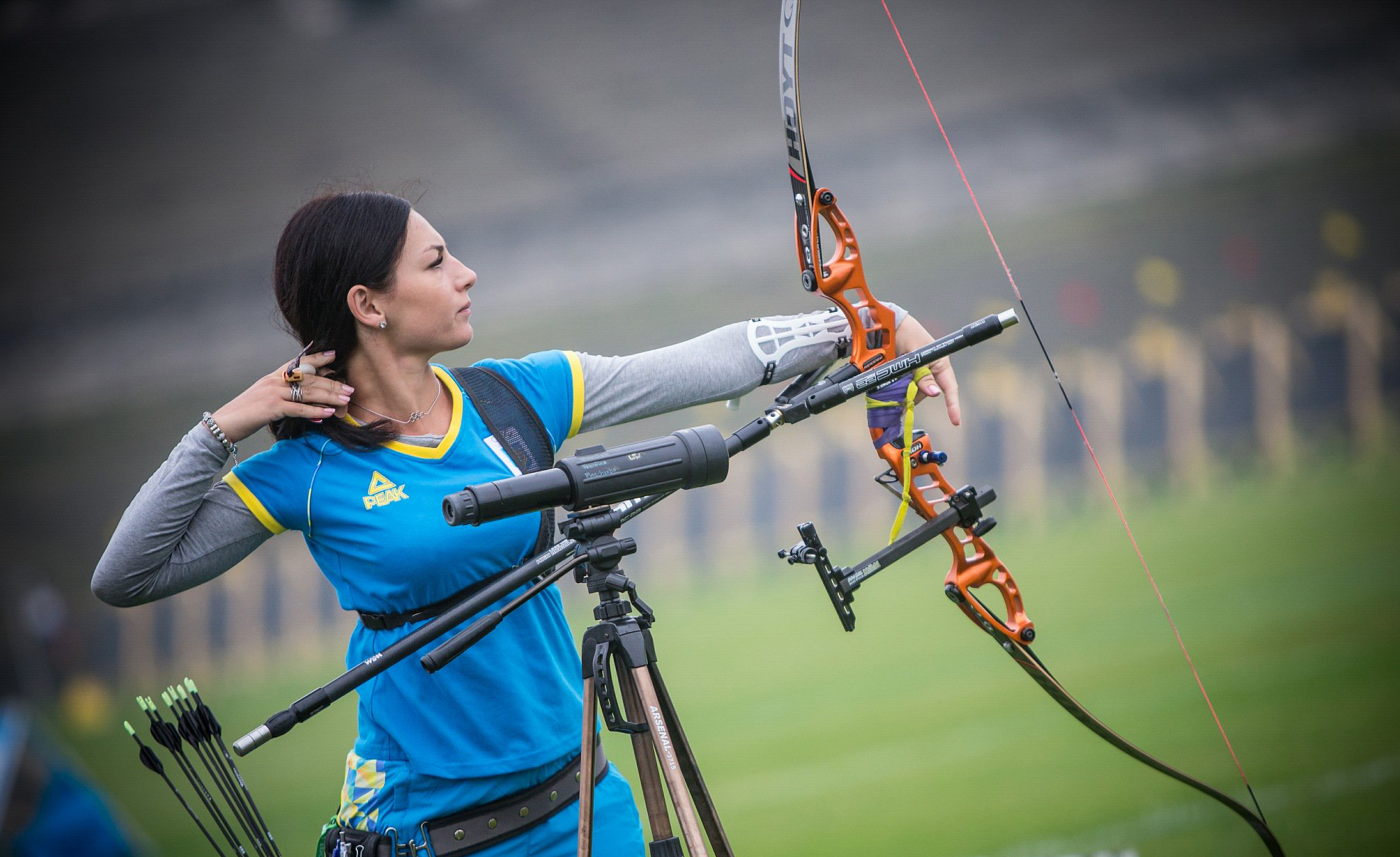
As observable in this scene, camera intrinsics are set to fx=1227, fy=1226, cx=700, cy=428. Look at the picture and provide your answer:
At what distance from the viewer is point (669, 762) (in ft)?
4.61

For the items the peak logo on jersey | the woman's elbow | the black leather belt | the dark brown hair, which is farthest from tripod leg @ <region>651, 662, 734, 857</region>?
the woman's elbow

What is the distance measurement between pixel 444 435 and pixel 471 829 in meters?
0.50

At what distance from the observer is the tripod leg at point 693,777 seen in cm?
147

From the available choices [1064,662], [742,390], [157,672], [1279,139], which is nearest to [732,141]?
[1279,139]

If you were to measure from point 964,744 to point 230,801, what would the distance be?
4091mm

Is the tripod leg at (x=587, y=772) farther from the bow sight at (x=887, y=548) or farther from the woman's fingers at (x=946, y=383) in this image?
the woman's fingers at (x=946, y=383)

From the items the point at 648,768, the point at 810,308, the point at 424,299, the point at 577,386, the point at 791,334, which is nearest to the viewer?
the point at 648,768

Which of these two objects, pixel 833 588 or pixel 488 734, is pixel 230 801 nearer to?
pixel 488 734

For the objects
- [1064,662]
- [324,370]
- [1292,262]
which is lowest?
[1064,662]

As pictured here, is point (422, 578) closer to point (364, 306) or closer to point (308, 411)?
point (308, 411)

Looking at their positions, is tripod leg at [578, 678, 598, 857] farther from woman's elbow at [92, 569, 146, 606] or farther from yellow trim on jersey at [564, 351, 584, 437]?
woman's elbow at [92, 569, 146, 606]

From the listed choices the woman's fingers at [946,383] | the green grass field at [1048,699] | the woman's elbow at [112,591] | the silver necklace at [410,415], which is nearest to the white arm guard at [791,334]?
the woman's fingers at [946,383]

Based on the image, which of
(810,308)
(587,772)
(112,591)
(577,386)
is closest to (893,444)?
(577,386)

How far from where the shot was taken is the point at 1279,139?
12.8 m
